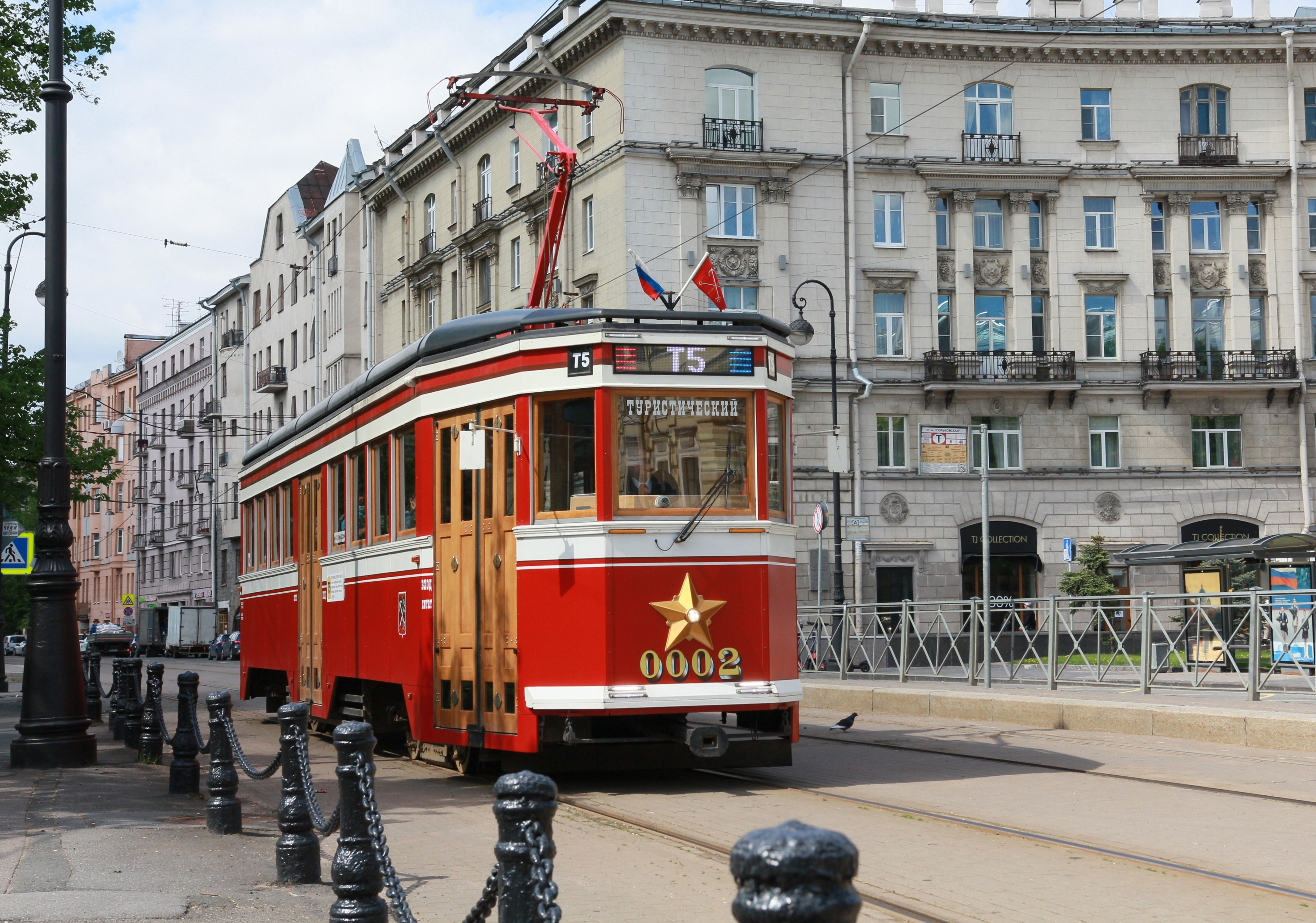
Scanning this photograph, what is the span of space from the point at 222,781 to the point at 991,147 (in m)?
37.4

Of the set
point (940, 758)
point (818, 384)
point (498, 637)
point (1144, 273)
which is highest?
point (1144, 273)

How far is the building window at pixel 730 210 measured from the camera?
41.6 meters

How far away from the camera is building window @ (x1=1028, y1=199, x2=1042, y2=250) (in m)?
43.5

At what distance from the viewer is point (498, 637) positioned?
1164 cm

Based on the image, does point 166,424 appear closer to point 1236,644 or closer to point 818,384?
point 818,384

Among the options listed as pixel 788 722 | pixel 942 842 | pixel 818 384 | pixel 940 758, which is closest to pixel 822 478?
pixel 818 384

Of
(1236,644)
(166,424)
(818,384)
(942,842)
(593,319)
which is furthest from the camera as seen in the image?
(166,424)

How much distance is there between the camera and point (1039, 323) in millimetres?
43531

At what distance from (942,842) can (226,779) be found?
172 inches

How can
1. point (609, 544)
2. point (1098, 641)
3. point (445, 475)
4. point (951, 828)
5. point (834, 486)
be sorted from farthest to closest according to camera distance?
point (834, 486) → point (1098, 641) → point (445, 475) → point (609, 544) → point (951, 828)

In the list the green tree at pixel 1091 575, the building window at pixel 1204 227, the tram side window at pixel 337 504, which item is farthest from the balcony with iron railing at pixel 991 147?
the tram side window at pixel 337 504

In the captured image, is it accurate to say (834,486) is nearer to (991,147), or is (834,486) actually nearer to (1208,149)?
(991,147)

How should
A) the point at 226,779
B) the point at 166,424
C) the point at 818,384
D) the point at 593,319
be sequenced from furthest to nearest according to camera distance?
the point at 166,424 → the point at 818,384 → the point at 593,319 → the point at 226,779

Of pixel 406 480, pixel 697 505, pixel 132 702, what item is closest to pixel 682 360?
pixel 697 505
